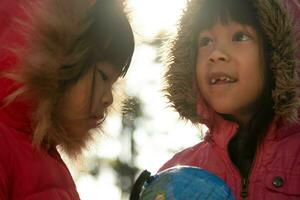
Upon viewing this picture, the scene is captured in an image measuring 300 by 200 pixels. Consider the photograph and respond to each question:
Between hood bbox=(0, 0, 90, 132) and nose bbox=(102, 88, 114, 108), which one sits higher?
hood bbox=(0, 0, 90, 132)

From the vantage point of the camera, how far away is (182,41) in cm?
468

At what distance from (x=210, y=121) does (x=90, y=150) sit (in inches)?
35.0

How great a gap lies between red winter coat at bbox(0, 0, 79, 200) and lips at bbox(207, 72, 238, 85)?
108 cm

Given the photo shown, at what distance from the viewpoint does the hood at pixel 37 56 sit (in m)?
3.58

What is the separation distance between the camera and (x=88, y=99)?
375 centimetres

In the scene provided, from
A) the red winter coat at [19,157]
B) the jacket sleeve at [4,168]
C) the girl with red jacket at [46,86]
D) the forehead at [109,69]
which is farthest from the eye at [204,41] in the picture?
the jacket sleeve at [4,168]

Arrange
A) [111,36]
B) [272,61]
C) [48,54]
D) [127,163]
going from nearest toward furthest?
[48,54] < [111,36] < [272,61] < [127,163]

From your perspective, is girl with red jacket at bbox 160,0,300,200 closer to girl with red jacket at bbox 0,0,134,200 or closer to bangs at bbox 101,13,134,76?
bangs at bbox 101,13,134,76

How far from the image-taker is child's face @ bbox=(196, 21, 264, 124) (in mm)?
4281

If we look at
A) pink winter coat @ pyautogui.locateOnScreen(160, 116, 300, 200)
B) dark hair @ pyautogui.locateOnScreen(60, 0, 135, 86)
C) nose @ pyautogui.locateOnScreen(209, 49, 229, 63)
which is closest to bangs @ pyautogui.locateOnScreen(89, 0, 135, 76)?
dark hair @ pyautogui.locateOnScreen(60, 0, 135, 86)

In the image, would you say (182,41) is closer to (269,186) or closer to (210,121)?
(210,121)

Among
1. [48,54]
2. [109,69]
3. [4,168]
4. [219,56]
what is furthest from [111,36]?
[4,168]

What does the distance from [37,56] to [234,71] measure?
49.4 inches

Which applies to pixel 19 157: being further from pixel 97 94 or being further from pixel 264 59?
pixel 264 59
